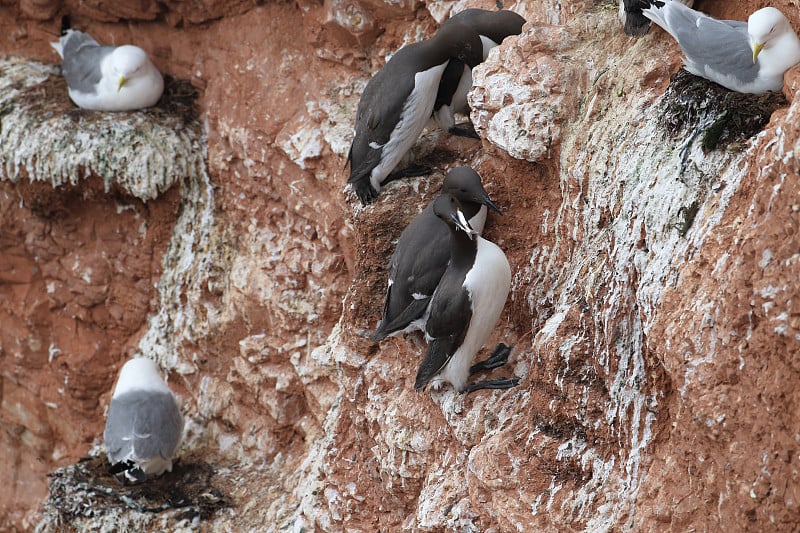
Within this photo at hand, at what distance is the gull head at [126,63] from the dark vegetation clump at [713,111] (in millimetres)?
5305

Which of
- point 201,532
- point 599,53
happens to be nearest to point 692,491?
point 599,53

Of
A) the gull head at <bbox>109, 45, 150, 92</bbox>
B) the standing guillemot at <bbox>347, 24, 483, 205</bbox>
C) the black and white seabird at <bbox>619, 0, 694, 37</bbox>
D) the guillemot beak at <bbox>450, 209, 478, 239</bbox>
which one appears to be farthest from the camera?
the gull head at <bbox>109, 45, 150, 92</bbox>

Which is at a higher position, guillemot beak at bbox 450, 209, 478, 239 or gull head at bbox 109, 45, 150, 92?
guillemot beak at bbox 450, 209, 478, 239

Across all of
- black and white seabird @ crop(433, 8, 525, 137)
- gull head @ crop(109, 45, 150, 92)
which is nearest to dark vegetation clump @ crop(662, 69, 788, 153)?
black and white seabird @ crop(433, 8, 525, 137)

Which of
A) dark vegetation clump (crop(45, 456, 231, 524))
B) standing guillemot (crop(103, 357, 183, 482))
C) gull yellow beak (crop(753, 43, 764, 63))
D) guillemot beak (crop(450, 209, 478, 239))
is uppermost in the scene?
gull yellow beak (crop(753, 43, 764, 63))

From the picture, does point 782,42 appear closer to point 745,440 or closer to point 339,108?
point 745,440

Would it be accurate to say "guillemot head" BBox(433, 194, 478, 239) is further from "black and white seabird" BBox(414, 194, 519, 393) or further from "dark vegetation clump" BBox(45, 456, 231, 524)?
"dark vegetation clump" BBox(45, 456, 231, 524)

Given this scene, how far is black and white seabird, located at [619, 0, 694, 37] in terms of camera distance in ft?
18.6

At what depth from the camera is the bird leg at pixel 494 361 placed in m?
5.88

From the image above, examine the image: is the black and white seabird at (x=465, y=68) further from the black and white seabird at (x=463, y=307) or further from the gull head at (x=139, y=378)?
the gull head at (x=139, y=378)

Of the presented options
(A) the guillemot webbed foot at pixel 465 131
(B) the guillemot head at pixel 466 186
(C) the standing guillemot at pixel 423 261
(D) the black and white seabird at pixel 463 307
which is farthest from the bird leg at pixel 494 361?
(A) the guillemot webbed foot at pixel 465 131

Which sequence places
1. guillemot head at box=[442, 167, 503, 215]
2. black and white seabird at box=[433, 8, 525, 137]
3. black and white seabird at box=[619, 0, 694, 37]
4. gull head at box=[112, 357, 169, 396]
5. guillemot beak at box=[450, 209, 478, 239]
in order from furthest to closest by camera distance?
gull head at box=[112, 357, 169, 396] → black and white seabird at box=[433, 8, 525, 137] → guillemot head at box=[442, 167, 503, 215] → black and white seabird at box=[619, 0, 694, 37] → guillemot beak at box=[450, 209, 478, 239]

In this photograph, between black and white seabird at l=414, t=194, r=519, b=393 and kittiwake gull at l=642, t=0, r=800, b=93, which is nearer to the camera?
kittiwake gull at l=642, t=0, r=800, b=93

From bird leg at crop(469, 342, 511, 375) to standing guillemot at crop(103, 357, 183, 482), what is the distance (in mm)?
3118
